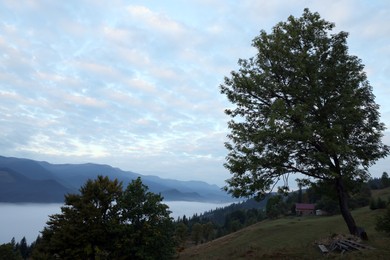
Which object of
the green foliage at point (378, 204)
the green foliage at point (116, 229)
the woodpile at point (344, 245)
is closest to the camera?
the woodpile at point (344, 245)

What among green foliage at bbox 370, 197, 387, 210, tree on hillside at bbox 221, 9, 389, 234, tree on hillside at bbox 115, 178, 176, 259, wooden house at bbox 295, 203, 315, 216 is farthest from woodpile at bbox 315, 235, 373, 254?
wooden house at bbox 295, 203, 315, 216

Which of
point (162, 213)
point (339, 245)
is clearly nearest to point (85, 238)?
point (162, 213)

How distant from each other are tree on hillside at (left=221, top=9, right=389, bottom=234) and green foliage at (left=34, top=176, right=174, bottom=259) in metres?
18.8

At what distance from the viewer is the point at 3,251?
78.1 metres

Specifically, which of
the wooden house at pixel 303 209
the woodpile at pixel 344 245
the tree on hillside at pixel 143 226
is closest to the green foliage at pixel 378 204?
the wooden house at pixel 303 209

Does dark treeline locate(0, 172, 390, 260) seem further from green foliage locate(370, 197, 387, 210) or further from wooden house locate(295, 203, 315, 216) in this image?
wooden house locate(295, 203, 315, 216)

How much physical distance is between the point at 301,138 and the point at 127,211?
24733 mm

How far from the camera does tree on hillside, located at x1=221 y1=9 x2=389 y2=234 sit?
16.4m

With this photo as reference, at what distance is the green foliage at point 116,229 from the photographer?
33031 mm

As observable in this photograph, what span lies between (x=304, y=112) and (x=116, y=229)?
25014 millimetres

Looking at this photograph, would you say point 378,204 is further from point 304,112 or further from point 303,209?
point 304,112

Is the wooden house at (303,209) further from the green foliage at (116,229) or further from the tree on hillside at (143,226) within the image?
the green foliage at (116,229)

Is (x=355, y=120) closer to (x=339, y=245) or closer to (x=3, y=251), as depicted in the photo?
(x=339, y=245)

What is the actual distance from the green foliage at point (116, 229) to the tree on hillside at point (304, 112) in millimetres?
18800
